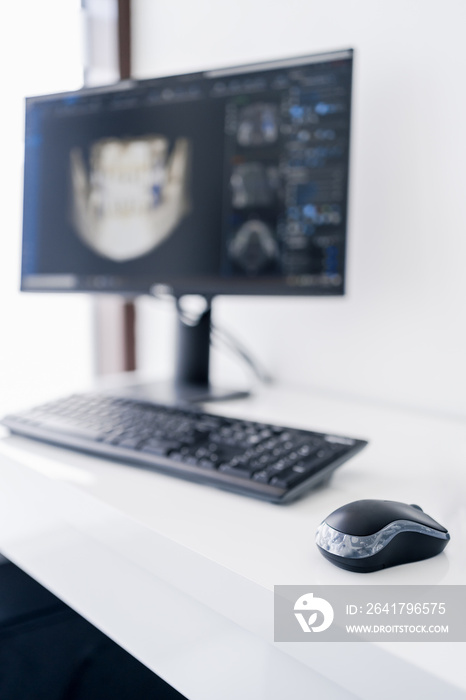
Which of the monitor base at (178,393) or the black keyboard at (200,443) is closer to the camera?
the black keyboard at (200,443)

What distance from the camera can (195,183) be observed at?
0.97 meters

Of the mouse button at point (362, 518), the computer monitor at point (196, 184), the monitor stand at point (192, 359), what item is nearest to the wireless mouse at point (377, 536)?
the mouse button at point (362, 518)

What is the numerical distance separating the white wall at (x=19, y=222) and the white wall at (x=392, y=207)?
1.51 ft

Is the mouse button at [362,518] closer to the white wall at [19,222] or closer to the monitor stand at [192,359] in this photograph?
the monitor stand at [192,359]

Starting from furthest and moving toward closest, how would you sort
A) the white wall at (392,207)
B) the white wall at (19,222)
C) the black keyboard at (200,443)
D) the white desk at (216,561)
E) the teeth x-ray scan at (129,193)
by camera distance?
1. the white wall at (19,222)
2. the teeth x-ray scan at (129,193)
3. the white wall at (392,207)
4. the black keyboard at (200,443)
5. the white desk at (216,561)

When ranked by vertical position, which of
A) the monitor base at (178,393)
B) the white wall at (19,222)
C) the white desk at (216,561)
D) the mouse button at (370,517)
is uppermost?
the white wall at (19,222)

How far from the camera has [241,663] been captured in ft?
1.48

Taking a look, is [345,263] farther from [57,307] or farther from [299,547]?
[57,307]

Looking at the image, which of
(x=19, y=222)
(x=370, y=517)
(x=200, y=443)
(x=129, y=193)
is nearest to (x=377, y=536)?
(x=370, y=517)

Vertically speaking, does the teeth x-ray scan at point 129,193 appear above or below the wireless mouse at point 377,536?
above

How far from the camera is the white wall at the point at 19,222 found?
1.33m

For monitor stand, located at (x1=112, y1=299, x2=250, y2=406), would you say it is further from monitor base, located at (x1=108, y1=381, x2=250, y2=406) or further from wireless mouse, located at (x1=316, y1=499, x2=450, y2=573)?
wireless mouse, located at (x1=316, y1=499, x2=450, y2=573)

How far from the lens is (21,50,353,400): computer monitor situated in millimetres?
879

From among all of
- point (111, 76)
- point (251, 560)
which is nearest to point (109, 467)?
point (251, 560)
